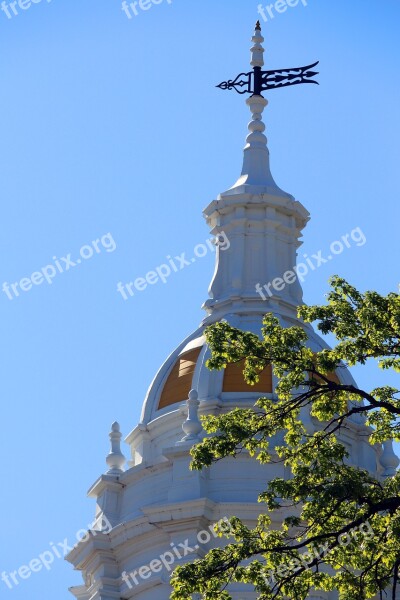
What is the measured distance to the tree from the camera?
72.9ft

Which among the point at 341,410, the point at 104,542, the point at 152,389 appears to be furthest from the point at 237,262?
the point at 341,410

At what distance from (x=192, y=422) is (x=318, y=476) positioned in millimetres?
14269

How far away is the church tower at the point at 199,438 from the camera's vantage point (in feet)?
118

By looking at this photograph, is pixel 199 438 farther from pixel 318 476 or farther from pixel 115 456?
pixel 318 476

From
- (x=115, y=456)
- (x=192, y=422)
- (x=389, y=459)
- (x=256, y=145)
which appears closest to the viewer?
(x=192, y=422)

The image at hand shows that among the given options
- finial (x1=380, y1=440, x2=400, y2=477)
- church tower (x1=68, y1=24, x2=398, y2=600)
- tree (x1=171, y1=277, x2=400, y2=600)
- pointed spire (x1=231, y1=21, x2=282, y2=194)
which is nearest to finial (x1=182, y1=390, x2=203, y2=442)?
church tower (x1=68, y1=24, x2=398, y2=600)

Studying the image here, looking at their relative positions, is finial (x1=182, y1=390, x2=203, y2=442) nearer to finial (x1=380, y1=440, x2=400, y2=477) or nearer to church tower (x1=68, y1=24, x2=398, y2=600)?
church tower (x1=68, y1=24, x2=398, y2=600)

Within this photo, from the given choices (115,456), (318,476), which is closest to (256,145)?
(115,456)

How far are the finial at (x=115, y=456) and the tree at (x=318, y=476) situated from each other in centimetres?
1546

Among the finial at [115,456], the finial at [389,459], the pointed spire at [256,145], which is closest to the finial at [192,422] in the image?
the finial at [115,456]

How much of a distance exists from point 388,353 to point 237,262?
18961 millimetres

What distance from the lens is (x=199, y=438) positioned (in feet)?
121

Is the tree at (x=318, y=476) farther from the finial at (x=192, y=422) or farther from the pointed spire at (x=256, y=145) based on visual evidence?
the pointed spire at (x=256, y=145)

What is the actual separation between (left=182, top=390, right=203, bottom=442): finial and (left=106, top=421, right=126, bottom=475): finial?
2.69 m
